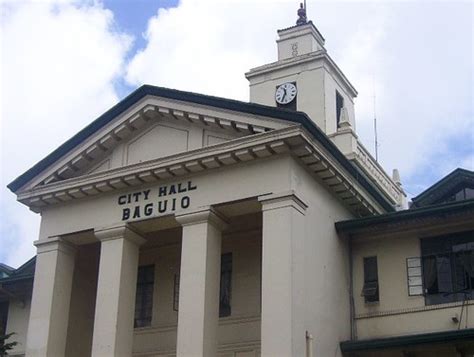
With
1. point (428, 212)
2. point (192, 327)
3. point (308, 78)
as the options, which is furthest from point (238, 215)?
point (308, 78)

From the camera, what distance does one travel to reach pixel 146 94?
79.2 feet

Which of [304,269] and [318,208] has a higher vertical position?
[318,208]

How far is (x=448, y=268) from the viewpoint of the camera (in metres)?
22.6

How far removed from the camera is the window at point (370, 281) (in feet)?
76.4

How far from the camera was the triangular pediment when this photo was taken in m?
22.5

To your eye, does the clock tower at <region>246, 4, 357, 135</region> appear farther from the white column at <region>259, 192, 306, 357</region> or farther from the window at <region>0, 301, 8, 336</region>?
the window at <region>0, 301, 8, 336</region>

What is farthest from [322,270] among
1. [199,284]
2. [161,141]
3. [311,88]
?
[311,88]

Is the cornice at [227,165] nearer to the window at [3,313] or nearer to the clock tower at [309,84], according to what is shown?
the window at [3,313]

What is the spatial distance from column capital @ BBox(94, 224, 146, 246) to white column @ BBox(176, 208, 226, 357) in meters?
1.80

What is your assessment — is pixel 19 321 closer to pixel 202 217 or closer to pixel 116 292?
pixel 116 292

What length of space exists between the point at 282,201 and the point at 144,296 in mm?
7355

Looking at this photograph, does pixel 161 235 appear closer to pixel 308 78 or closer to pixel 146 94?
pixel 146 94

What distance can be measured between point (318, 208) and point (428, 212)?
298 centimetres

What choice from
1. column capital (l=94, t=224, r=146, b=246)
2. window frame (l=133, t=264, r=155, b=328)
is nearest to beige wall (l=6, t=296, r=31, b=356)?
window frame (l=133, t=264, r=155, b=328)
